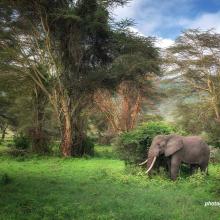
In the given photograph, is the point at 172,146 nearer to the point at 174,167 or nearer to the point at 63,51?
the point at 174,167

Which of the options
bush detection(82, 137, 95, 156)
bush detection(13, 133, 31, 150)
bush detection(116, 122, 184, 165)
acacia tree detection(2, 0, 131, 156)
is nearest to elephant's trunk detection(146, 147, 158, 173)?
bush detection(116, 122, 184, 165)

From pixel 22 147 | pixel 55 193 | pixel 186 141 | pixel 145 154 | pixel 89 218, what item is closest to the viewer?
pixel 89 218

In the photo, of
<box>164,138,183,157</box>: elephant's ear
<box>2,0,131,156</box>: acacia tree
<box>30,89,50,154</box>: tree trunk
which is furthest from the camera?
<box>30,89,50,154</box>: tree trunk

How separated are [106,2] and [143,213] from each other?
18640 millimetres

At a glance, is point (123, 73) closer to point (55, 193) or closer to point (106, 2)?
point (106, 2)

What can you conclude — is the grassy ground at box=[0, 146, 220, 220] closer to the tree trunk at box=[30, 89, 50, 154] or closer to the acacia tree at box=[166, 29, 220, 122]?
the tree trunk at box=[30, 89, 50, 154]

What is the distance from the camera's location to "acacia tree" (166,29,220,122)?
3638 cm

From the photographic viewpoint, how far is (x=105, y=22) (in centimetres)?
2595

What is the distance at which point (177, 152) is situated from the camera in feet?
53.0

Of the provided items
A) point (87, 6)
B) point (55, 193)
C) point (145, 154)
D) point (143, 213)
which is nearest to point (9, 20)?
point (87, 6)

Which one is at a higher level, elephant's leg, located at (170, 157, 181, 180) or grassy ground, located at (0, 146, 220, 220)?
elephant's leg, located at (170, 157, 181, 180)

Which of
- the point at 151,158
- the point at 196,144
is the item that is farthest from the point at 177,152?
the point at 196,144

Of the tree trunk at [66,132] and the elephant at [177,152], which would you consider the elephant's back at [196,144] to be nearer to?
the elephant at [177,152]

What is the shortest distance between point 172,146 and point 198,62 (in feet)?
74.0
